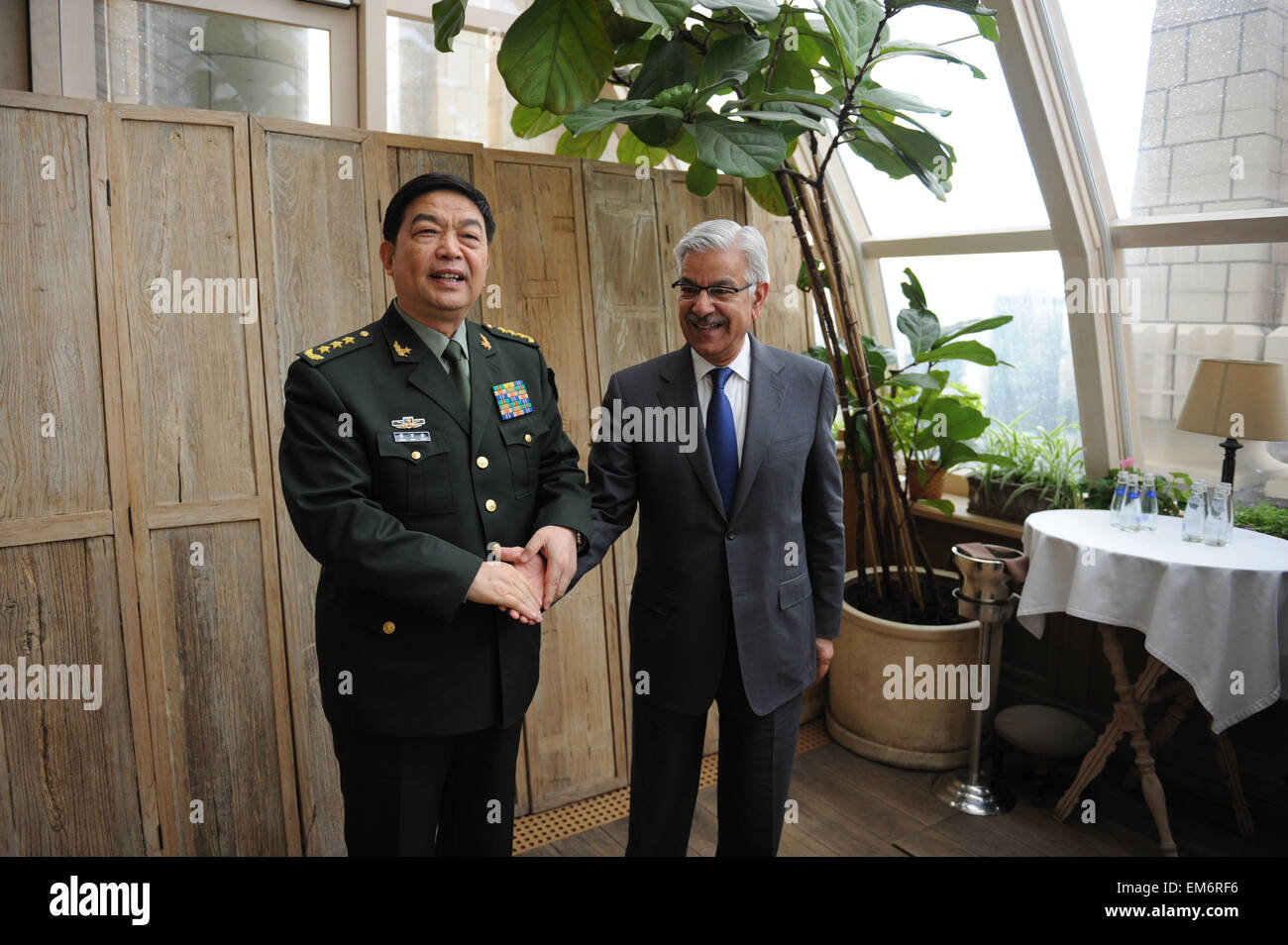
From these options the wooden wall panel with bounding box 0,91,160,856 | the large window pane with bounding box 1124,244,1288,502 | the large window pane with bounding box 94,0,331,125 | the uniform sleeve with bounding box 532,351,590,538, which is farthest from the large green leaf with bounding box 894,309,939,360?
the large window pane with bounding box 94,0,331,125

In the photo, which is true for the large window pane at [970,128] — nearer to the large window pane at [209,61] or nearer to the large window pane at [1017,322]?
the large window pane at [1017,322]

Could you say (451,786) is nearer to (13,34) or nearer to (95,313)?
(95,313)

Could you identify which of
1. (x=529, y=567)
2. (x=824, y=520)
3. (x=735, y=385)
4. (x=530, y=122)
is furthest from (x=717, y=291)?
(x=530, y=122)

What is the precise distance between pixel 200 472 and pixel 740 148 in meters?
1.71

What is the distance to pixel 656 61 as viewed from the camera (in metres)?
2.55

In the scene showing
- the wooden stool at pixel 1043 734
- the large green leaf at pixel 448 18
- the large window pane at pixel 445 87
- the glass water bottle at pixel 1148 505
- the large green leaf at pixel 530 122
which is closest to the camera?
the large green leaf at pixel 448 18

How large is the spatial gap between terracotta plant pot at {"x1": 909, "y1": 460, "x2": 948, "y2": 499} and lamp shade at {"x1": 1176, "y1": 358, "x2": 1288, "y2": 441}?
39.1 inches

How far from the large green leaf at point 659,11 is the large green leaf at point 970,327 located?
4.90 ft

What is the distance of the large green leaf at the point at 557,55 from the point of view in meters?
2.31

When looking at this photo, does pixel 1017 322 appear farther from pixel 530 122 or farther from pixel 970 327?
pixel 530 122

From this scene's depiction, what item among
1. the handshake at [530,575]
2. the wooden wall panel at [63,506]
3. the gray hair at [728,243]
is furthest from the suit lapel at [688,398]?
the wooden wall panel at [63,506]

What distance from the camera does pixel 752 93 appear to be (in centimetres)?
249

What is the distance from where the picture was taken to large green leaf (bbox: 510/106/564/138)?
290 cm

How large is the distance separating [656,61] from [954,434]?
1.77m
